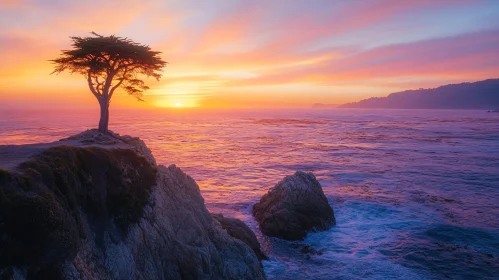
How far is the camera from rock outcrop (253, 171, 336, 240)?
2241 cm

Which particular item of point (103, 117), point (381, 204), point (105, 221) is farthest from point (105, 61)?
point (381, 204)

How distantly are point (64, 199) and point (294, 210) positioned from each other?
57.8 ft

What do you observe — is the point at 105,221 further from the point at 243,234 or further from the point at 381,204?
the point at 381,204

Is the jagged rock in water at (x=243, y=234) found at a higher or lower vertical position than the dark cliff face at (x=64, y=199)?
lower

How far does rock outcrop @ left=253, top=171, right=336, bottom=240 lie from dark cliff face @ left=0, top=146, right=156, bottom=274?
11791 millimetres

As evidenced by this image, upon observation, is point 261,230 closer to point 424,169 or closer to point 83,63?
point 83,63

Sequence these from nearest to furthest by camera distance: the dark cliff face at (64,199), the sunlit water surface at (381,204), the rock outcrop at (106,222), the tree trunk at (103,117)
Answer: the dark cliff face at (64,199), the rock outcrop at (106,222), the sunlit water surface at (381,204), the tree trunk at (103,117)

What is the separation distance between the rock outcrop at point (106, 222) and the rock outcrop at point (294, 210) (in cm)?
683

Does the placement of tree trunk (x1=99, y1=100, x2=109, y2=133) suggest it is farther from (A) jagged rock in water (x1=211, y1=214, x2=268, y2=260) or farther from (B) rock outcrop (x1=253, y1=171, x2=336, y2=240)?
(B) rock outcrop (x1=253, y1=171, x2=336, y2=240)

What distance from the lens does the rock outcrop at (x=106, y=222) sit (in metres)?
7.04

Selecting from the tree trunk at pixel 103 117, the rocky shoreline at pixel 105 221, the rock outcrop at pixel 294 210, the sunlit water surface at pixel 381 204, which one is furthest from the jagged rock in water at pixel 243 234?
the tree trunk at pixel 103 117

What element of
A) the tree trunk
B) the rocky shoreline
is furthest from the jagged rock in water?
the tree trunk

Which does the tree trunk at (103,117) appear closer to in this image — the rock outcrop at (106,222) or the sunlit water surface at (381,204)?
the rock outcrop at (106,222)

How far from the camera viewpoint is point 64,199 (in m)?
8.70
